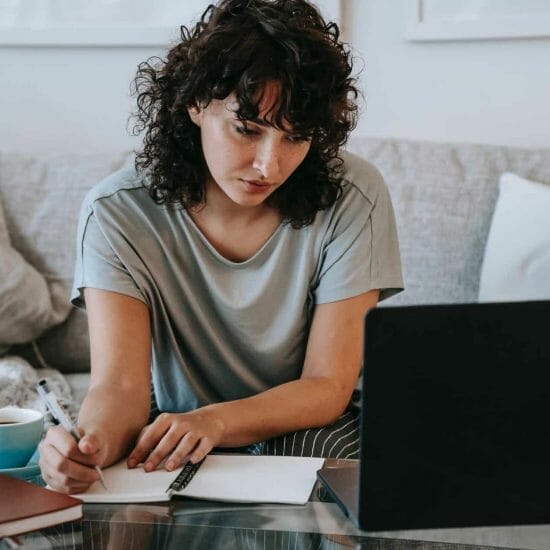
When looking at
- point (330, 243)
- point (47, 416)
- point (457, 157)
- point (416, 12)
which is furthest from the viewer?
point (416, 12)

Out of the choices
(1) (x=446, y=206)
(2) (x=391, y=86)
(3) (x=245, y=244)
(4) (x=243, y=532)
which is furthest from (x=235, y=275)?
(2) (x=391, y=86)

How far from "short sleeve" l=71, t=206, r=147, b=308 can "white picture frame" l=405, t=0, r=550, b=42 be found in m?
1.09

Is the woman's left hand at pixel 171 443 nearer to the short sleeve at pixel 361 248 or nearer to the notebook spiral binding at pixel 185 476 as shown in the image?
the notebook spiral binding at pixel 185 476

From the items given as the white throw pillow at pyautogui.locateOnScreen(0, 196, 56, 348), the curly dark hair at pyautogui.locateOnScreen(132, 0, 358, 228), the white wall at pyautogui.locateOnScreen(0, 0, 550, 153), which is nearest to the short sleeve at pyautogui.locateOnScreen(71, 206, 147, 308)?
the curly dark hair at pyautogui.locateOnScreen(132, 0, 358, 228)

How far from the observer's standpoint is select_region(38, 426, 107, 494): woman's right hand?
1.02 m

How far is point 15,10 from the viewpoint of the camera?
2.36 m

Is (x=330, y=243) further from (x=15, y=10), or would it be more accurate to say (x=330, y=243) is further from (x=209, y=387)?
(x=15, y=10)

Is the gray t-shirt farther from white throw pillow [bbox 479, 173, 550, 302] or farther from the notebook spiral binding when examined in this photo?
white throw pillow [bbox 479, 173, 550, 302]

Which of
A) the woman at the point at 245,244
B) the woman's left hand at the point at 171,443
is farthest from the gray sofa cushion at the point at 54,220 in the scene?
the woman's left hand at the point at 171,443

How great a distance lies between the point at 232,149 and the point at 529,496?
66 cm

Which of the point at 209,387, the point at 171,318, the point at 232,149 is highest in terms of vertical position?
the point at 232,149

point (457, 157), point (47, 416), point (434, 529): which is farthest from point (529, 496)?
point (457, 157)

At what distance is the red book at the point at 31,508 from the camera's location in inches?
35.0

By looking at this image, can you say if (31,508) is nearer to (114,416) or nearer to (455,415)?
(114,416)
